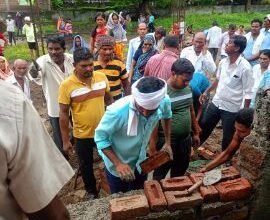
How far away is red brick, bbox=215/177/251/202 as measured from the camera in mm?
2445

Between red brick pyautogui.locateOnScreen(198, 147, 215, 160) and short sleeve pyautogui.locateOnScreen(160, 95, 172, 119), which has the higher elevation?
short sleeve pyautogui.locateOnScreen(160, 95, 172, 119)

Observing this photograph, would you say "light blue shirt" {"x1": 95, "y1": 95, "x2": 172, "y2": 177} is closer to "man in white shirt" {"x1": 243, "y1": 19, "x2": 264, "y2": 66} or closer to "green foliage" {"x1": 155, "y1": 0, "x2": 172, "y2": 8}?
"man in white shirt" {"x1": 243, "y1": 19, "x2": 264, "y2": 66}

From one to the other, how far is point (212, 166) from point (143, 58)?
2632 millimetres

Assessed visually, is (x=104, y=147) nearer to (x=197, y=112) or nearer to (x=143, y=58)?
(x=197, y=112)

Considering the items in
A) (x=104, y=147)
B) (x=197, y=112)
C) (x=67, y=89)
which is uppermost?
(x=67, y=89)

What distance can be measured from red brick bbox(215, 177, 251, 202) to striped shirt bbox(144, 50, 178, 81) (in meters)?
2.15

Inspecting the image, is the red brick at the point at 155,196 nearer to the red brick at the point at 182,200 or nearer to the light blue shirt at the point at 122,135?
the red brick at the point at 182,200

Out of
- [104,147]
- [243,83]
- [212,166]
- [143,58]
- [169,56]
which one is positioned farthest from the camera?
[143,58]

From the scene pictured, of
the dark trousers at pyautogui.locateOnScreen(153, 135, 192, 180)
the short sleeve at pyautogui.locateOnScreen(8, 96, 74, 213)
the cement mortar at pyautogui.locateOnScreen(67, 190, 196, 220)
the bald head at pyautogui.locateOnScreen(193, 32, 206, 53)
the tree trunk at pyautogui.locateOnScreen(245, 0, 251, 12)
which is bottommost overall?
the tree trunk at pyautogui.locateOnScreen(245, 0, 251, 12)

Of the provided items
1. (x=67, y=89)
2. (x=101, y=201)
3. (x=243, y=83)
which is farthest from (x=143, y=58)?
(x=101, y=201)

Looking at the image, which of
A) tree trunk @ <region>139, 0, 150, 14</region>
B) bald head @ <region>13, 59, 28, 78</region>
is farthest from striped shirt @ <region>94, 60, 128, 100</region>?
tree trunk @ <region>139, 0, 150, 14</region>

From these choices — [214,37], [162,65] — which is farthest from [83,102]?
[214,37]

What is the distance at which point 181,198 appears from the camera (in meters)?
2.40

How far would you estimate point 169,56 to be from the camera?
15.1 feet
